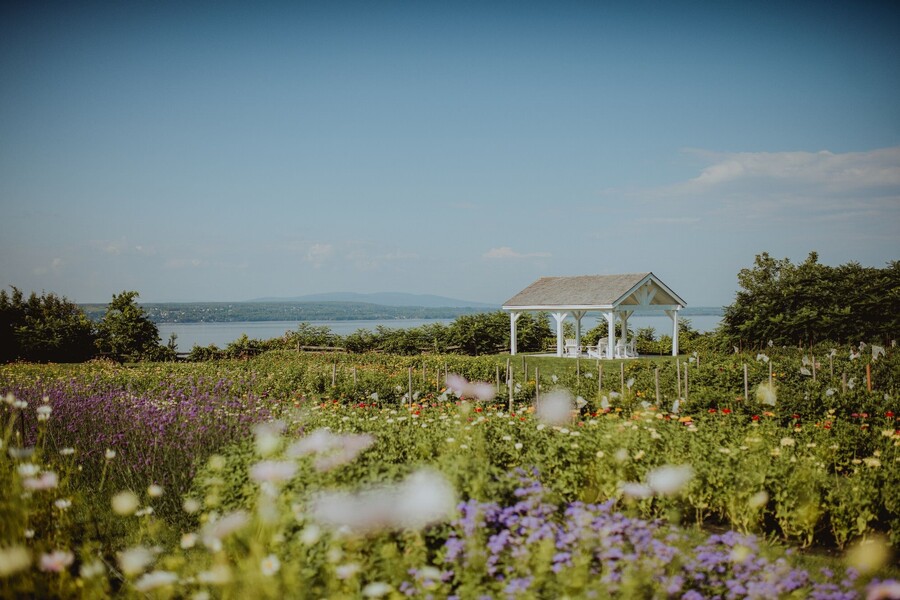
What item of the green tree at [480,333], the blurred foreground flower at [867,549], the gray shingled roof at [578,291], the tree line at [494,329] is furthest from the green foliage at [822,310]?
the blurred foreground flower at [867,549]

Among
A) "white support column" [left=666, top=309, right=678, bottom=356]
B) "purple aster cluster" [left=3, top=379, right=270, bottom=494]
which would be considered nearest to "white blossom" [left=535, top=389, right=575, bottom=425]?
"purple aster cluster" [left=3, top=379, right=270, bottom=494]

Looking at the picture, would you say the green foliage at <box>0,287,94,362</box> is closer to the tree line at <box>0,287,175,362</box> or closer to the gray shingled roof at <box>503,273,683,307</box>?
the tree line at <box>0,287,175,362</box>

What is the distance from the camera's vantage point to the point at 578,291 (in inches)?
1028

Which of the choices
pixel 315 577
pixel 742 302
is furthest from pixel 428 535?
pixel 742 302

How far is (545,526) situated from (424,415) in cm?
438

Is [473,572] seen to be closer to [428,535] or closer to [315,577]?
[428,535]

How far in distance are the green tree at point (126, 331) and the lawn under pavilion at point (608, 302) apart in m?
14.6

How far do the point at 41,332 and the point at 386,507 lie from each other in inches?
1005

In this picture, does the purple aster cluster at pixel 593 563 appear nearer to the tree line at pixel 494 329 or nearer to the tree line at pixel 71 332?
the tree line at pixel 494 329

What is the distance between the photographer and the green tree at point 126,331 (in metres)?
24.3

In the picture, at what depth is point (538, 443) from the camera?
232 inches

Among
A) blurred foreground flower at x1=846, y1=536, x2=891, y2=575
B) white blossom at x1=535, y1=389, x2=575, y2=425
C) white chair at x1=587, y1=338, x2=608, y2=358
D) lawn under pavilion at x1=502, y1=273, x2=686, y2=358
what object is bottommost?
white chair at x1=587, y1=338, x2=608, y2=358

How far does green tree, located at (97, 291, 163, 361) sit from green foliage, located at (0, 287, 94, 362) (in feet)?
2.27

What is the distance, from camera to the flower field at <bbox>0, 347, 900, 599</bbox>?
317cm
